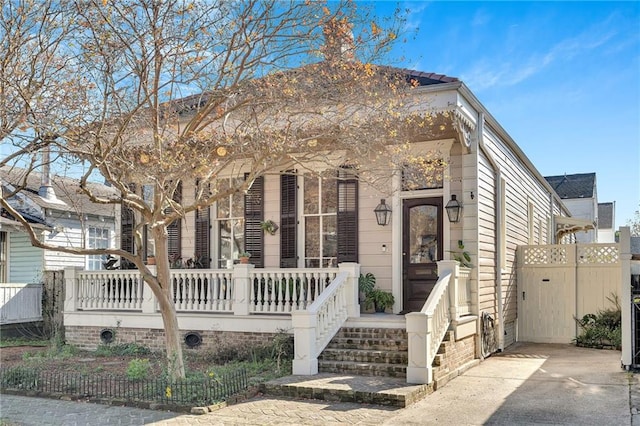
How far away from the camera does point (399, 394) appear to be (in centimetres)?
771

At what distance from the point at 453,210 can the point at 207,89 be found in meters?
5.03

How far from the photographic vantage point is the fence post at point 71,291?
1284 cm

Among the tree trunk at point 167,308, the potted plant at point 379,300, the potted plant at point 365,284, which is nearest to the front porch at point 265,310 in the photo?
the potted plant at point 379,300

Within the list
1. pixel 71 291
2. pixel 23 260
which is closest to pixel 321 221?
pixel 71 291

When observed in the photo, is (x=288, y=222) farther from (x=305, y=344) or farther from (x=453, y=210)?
(x=305, y=344)

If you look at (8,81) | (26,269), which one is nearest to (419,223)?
(8,81)

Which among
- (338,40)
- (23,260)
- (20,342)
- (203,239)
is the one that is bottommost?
(20,342)

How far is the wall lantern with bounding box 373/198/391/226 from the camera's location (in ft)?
38.3

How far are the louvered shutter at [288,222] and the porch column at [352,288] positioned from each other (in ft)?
6.71

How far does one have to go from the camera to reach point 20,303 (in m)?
15.0

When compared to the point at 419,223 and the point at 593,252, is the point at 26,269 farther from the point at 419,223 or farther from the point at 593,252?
the point at 593,252

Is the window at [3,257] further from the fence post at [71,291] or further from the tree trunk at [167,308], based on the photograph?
the tree trunk at [167,308]

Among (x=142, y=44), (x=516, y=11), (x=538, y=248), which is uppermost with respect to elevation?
(x=516, y=11)

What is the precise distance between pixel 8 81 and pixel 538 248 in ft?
37.8
